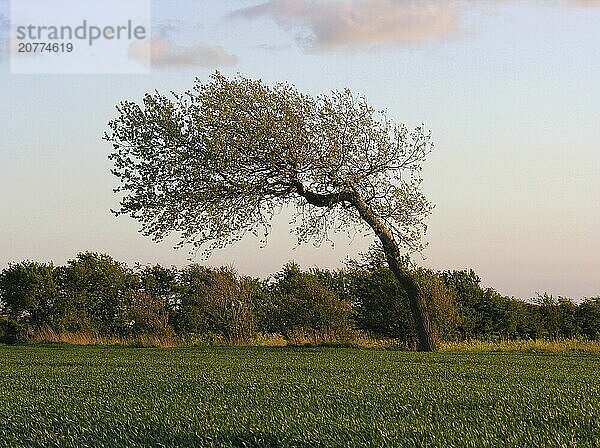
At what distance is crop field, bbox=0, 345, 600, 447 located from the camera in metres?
6.85

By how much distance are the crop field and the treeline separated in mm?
15357

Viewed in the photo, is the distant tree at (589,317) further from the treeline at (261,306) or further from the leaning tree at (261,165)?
the leaning tree at (261,165)

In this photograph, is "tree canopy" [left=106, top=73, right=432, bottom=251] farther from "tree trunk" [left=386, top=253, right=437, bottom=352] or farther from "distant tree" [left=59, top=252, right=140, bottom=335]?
"distant tree" [left=59, top=252, right=140, bottom=335]

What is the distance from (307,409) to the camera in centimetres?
853

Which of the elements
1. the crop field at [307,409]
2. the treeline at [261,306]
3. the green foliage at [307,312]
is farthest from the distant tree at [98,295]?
the crop field at [307,409]

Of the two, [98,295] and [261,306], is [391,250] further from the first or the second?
[98,295]

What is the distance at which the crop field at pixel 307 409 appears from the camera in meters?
6.85

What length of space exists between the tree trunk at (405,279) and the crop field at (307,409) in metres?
11.5

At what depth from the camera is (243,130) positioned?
2525cm

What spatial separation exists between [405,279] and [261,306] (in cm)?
931

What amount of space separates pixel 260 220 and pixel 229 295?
690 cm

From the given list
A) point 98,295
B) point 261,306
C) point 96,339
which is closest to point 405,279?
point 261,306

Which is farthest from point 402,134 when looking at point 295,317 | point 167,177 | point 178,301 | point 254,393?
point 254,393

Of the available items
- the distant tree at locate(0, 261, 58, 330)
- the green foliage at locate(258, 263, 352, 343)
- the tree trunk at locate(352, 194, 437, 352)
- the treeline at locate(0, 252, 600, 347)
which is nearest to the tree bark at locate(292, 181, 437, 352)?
the tree trunk at locate(352, 194, 437, 352)
